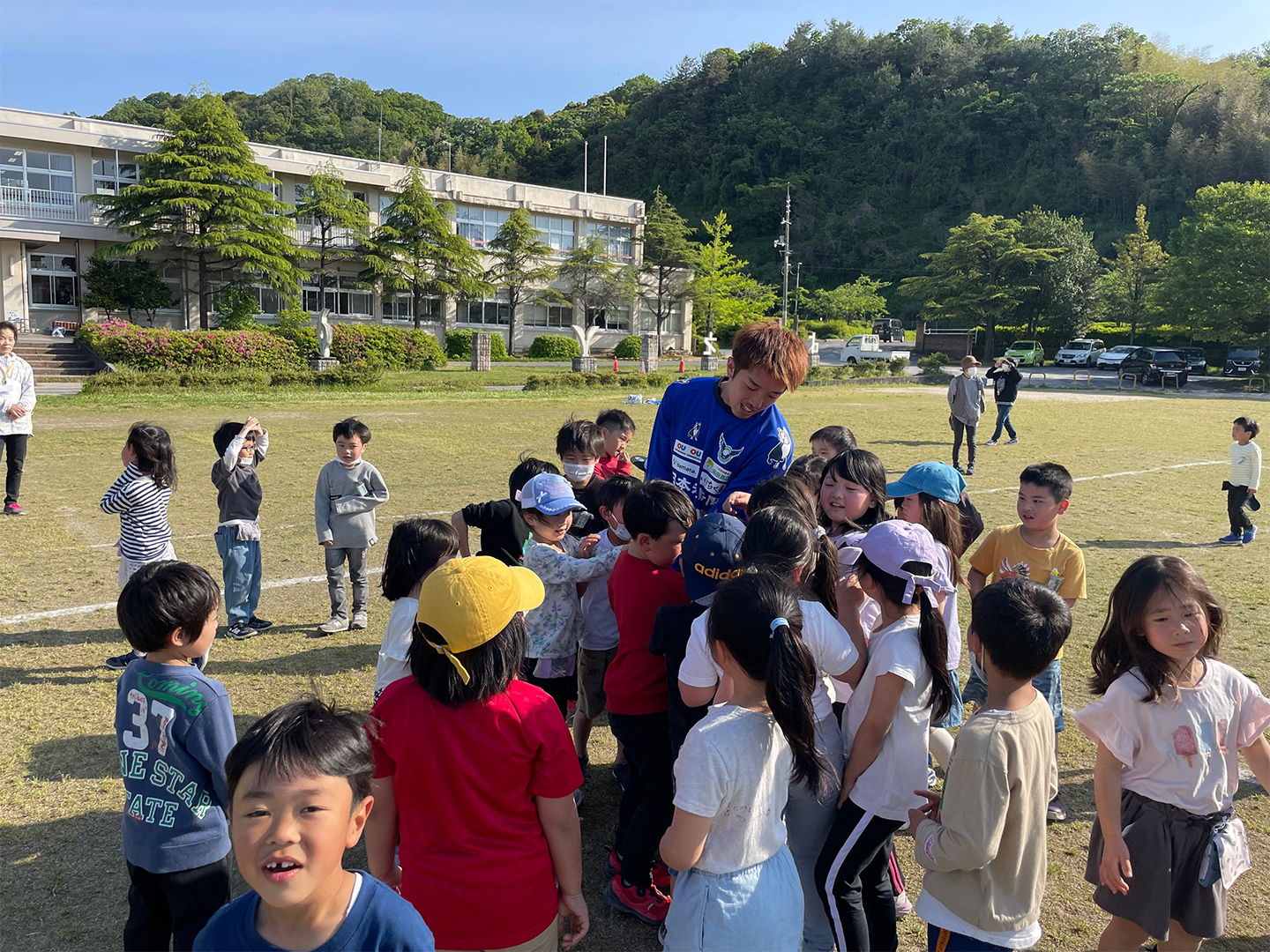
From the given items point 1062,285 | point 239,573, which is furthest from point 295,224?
point 1062,285

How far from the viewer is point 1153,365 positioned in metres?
40.5

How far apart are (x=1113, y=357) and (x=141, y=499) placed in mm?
53213

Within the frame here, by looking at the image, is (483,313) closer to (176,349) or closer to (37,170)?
(37,170)

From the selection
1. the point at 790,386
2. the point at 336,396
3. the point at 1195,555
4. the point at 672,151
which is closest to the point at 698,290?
the point at 336,396

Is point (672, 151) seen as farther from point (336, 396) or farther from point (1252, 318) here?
point (336, 396)

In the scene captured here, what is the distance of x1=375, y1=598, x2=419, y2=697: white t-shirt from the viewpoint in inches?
131

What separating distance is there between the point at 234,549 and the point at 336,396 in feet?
57.8

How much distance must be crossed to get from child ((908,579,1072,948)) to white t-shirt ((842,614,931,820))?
0.52 feet

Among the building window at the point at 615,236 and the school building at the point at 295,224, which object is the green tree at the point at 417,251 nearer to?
the school building at the point at 295,224

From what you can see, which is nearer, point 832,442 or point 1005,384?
point 832,442

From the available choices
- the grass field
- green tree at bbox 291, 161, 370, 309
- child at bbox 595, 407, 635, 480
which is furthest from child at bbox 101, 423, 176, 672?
green tree at bbox 291, 161, 370, 309

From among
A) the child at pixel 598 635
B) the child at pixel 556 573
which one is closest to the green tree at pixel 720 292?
the child at pixel 598 635

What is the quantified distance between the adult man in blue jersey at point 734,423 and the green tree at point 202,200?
119ft

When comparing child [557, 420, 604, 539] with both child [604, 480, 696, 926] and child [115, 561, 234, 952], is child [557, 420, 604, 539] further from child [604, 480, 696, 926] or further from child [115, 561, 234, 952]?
child [115, 561, 234, 952]
